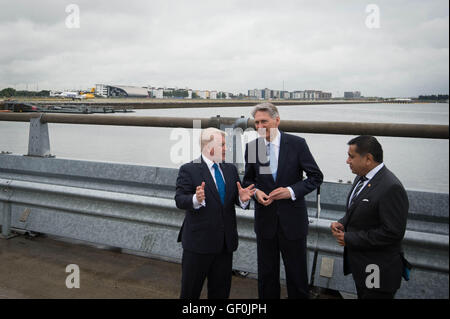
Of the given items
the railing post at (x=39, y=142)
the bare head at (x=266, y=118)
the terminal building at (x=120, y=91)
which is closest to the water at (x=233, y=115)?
the railing post at (x=39, y=142)

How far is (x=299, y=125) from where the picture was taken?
346 centimetres

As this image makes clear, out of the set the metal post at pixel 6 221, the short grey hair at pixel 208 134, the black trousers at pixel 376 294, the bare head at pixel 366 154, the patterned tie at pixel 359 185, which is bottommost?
the metal post at pixel 6 221

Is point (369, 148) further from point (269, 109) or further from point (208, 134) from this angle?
point (208, 134)

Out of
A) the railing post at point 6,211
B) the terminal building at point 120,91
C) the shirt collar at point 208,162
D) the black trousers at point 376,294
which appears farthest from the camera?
the terminal building at point 120,91

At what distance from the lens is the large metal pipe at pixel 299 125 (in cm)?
295

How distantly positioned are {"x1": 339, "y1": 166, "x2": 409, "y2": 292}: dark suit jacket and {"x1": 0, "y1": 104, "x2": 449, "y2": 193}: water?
31 cm

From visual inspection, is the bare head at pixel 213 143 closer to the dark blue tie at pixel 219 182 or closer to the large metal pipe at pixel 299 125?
the dark blue tie at pixel 219 182

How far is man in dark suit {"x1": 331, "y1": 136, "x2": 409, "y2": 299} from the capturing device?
2.34m

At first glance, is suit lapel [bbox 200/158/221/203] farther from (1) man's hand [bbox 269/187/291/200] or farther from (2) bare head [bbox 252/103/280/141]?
(2) bare head [bbox 252/103/280/141]

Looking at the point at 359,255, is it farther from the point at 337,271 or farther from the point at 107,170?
the point at 107,170

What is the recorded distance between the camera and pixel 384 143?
345 centimetres

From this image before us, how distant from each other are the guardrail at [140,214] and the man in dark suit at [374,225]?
0.47m
